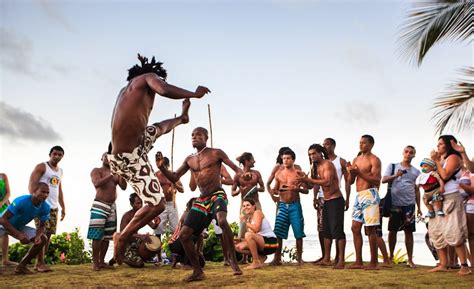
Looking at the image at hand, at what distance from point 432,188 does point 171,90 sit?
4.20 m

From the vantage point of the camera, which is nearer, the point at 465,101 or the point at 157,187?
the point at 157,187

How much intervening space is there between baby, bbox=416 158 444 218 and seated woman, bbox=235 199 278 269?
2.53 metres

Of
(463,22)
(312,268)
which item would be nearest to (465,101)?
(463,22)

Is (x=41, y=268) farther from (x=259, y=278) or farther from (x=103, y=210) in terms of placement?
(x=259, y=278)

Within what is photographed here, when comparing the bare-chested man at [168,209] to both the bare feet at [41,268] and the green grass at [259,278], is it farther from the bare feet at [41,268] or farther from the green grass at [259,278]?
the bare feet at [41,268]

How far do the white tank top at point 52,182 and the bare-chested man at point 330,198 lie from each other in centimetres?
418

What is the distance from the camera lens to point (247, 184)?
944cm

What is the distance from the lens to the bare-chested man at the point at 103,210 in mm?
8727

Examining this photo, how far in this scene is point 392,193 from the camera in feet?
28.9

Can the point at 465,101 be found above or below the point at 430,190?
above

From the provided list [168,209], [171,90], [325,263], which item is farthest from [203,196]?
[168,209]

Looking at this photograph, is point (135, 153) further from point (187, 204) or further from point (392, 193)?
point (392, 193)

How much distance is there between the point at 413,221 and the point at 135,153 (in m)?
4.94

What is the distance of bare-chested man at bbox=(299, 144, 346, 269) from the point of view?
8.16 metres
